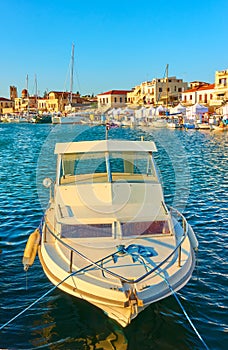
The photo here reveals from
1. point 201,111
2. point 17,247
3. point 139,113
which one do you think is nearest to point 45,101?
point 139,113

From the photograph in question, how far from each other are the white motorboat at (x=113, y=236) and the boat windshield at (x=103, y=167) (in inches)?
1.2

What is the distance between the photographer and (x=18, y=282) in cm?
1030

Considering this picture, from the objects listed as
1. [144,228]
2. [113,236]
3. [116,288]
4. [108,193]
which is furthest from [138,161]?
[116,288]

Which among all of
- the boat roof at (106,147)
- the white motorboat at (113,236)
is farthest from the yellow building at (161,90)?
the white motorboat at (113,236)

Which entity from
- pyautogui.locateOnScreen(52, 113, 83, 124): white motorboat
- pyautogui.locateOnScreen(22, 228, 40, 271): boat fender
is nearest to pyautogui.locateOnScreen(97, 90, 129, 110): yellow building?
pyautogui.locateOnScreen(52, 113, 83, 124): white motorboat

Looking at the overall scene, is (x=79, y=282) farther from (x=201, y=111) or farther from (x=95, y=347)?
(x=201, y=111)

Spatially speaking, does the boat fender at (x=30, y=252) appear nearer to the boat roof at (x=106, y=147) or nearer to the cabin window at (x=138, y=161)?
the boat roof at (x=106, y=147)

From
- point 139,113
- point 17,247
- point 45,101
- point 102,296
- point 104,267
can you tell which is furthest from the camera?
point 45,101

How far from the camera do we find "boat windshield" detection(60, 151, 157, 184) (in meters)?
11.5

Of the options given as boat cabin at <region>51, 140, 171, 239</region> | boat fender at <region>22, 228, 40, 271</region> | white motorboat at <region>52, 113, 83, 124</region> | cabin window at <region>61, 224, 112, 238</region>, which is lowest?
boat fender at <region>22, 228, 40, 271</region>

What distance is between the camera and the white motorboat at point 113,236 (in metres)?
7.46

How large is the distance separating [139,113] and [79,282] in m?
88.7

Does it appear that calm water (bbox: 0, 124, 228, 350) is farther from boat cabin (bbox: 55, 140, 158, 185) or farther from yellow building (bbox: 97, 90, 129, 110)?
yellow building (bbox: 97, 90, 129, 110)

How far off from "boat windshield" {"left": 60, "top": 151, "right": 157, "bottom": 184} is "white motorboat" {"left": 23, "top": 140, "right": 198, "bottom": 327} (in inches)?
1.2
